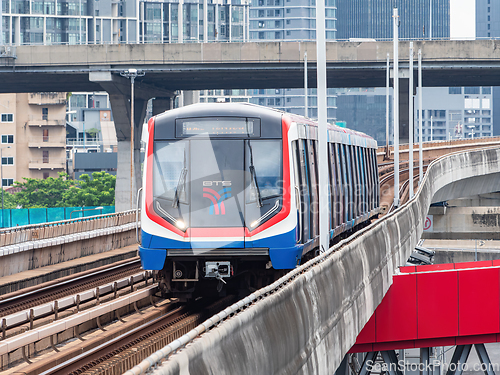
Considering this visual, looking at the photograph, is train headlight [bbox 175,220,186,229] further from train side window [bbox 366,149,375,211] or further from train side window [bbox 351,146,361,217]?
train side window [bbox 366,149,375,211]

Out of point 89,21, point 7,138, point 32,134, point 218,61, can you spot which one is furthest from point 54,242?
point 89,21

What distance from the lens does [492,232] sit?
1766 inches

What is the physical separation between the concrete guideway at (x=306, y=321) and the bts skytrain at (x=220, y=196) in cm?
138

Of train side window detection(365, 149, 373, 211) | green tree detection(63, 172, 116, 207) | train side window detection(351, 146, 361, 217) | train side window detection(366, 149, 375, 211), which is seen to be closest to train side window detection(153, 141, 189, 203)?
train side window detection(351, 146, 361, 217)

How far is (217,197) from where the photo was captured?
13.2 meters

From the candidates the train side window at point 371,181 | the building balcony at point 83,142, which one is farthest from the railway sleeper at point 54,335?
the building balcony at point 83,142

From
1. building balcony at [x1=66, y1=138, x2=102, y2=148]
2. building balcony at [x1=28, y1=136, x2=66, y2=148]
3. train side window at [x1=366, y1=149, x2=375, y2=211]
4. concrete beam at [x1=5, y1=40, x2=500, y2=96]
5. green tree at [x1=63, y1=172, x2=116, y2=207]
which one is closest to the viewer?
train side window at [x1=366, y1=149, x2=375, y2=211]

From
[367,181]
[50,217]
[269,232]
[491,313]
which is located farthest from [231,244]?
[50,217]

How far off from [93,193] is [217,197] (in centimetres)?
7772

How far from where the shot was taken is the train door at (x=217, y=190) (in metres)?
13.1

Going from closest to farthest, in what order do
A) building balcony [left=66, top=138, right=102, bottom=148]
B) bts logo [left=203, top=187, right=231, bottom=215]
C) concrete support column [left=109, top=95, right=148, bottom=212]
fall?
bts logo [left=203, top=187, right=231, bottom=215], concrete support column [left=109, top=95, right=148, bottom=212], building balcony [left=66, top=138, right=102, bottom=148]

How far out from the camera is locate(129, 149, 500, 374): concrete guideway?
6.35 meters

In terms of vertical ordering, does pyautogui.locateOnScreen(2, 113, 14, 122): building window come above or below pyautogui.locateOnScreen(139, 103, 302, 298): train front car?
above

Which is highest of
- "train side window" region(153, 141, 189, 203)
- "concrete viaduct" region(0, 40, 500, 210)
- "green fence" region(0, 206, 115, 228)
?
"concrete viaduct" region(0, 40, 500, 210)
